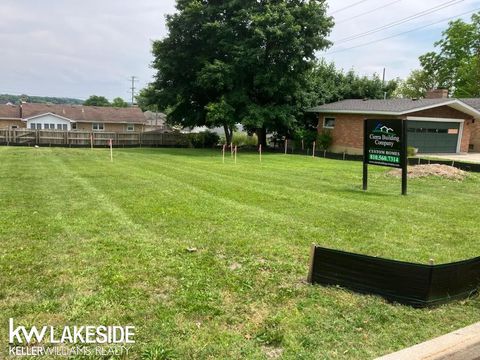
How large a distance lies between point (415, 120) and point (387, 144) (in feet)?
55.7

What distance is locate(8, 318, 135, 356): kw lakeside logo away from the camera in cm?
295

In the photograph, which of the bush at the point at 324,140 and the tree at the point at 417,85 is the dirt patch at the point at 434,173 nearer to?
the bush at the point at 324,140

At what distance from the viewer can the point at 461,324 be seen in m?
3.68

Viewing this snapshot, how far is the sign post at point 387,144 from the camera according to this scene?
998 centimetres

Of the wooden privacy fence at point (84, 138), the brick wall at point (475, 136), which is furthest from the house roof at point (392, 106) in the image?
the wooden privacy fence at point (84, 138)

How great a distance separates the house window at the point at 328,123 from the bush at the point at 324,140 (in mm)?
800

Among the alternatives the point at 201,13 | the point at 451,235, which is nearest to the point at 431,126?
the point at 201,13

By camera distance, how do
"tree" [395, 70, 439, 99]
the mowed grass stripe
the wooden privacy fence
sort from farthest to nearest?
"tree" [395, 70, 439, 99] < the wooden privacy fence < the mowed grass stripe

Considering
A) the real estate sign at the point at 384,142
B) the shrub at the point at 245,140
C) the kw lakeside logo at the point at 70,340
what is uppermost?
the real estate sign at the point at 384,142

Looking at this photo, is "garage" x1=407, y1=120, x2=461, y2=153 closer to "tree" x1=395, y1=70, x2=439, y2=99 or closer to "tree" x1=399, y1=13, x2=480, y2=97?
"tree" x1=399, y1=13, x2=480, y2=97

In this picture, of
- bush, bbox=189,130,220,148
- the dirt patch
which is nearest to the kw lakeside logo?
the dirt patch

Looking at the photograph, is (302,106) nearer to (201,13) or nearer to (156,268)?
(201,13)

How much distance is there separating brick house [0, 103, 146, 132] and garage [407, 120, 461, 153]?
3370 cm

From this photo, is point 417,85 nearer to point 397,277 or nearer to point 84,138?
point 84,138
